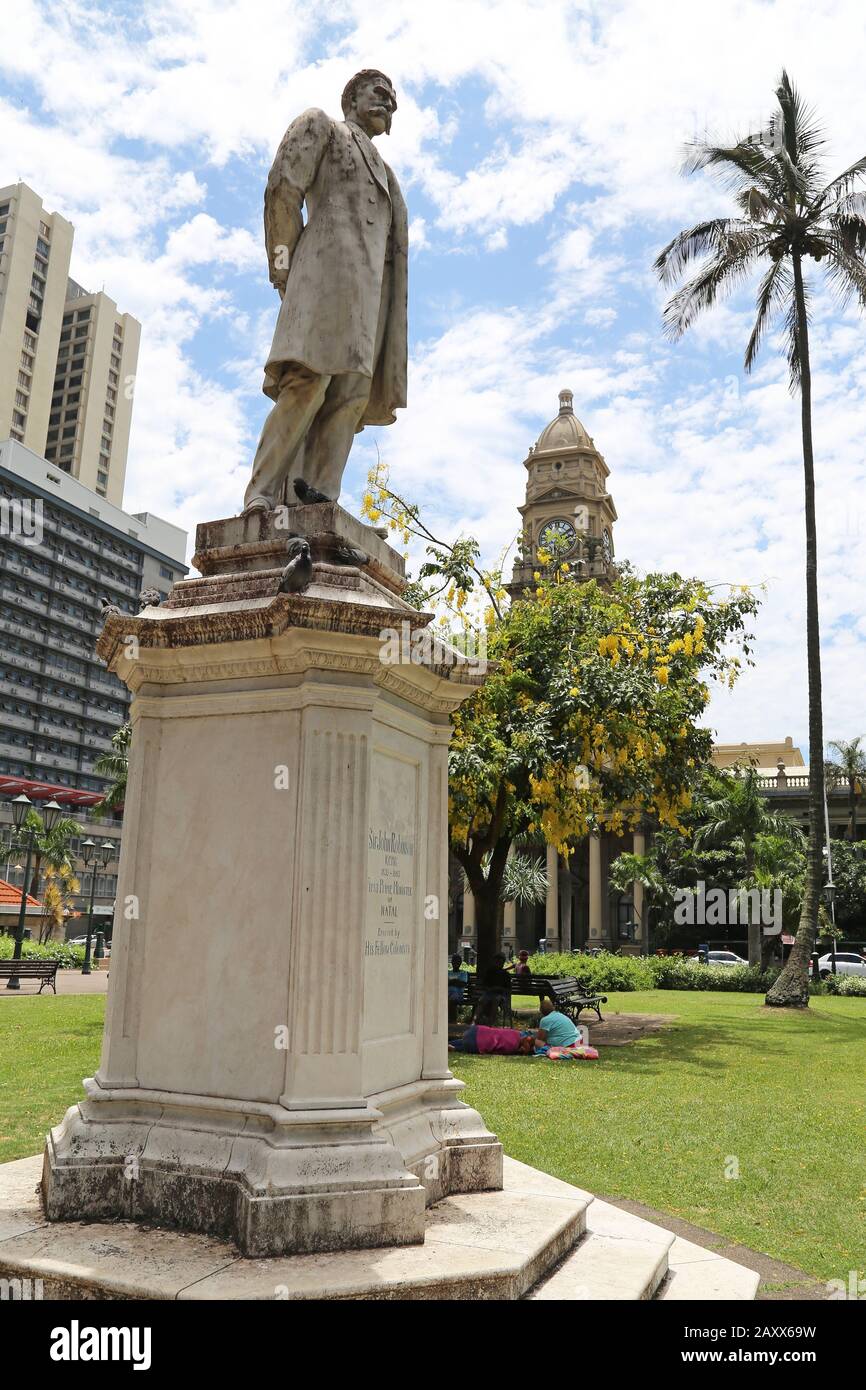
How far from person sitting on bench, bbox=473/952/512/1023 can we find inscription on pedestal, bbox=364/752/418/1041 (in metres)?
12.1

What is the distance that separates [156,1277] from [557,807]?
13164 millimetres

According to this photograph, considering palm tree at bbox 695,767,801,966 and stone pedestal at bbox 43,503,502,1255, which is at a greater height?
palm tree at bbox 695,767,801,966

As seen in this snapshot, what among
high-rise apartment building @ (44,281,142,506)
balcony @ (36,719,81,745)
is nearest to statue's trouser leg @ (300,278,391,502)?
balcony @ (36,719,81,745)

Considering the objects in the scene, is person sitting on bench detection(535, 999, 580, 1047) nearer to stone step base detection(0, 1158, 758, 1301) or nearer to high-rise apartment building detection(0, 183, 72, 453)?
stone step base detection(0, 1158, 758, 1301)

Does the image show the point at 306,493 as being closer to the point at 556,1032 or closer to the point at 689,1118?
the point at 689,1118

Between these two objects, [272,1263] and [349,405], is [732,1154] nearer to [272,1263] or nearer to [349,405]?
[272,1263]

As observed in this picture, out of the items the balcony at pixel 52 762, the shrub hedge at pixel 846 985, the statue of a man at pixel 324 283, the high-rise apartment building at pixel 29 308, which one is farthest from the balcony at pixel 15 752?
the statue of a man at pixel 324 283

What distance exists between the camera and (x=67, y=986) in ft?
85.7

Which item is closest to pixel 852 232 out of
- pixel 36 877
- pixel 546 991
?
pixel 546 991

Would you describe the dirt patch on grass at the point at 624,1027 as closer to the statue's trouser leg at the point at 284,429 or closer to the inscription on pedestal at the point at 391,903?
the inscription on pedestal at the point at 391,903

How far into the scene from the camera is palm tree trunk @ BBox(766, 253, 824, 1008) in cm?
2173

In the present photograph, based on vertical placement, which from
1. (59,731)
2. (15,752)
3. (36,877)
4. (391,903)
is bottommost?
(391,903)

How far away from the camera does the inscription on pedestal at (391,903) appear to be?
15.2ft

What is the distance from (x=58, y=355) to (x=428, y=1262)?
104670 millimetres
